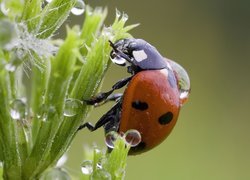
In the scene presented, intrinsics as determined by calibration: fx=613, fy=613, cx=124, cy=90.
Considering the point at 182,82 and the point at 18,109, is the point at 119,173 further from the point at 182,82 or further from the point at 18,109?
the point at 182,82

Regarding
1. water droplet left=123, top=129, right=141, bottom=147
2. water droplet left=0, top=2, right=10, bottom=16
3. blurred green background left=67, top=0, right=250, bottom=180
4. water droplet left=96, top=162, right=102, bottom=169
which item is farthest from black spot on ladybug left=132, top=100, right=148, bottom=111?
blurred green background left=67, top=0, right=250, bottom=180

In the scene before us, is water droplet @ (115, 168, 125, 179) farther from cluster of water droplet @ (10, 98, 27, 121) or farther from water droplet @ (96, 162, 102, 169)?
cluster of water droplet @ (10, 98, 27, 121)

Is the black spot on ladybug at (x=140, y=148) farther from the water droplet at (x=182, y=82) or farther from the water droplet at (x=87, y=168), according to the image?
the water droplet at (x=87, y=168)

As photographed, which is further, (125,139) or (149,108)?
(149,108)

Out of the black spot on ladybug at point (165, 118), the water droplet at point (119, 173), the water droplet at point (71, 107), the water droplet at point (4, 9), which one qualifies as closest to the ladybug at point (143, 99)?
the black spot on ladybug at point (165, 118)

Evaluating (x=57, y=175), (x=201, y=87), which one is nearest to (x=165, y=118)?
(x=57, y=175)

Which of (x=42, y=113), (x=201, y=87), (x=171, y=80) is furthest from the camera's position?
(x=201, y=87)

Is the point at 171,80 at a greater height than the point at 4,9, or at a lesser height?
lesser
